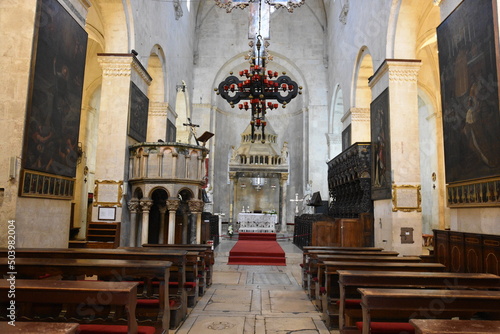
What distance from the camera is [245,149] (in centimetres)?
2267

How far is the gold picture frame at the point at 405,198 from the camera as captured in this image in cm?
973

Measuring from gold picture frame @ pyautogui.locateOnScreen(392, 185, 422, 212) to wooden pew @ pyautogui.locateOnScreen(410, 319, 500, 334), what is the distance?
311 inches

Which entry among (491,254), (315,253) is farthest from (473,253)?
(315,253)

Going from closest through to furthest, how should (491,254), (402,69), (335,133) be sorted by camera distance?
1. (491,254)
2. (402,69)
3. (335,133)

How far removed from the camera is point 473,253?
18.6ft

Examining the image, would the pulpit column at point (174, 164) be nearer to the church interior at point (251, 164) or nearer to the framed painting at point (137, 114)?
the church interior at point (251, 164)

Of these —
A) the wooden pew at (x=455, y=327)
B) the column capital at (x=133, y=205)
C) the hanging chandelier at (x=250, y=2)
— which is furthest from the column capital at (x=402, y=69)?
the wooden pew at (x=455, y=327)

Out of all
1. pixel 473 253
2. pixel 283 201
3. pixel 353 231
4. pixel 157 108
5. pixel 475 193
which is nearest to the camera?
pixel 473 253

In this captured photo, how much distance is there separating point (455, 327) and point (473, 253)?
4.21 m

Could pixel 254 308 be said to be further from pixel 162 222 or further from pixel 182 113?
pixel 182 113

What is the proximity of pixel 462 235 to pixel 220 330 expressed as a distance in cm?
409

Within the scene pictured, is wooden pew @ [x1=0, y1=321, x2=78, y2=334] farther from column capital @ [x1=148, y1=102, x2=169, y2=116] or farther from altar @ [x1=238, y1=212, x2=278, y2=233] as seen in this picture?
altar @ [x1=238, y1=212, x2=278, y2=233]

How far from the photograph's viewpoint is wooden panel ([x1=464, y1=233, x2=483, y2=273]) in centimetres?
546

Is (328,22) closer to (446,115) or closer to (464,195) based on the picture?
(446,115)
